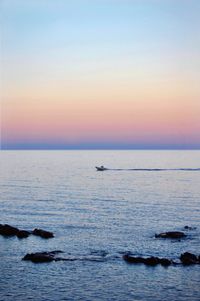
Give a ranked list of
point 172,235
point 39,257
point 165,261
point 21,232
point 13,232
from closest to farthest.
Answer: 1. point 165,261
2. point 39,257
3. point 172,235
4. point 21,232
5. point 13,232

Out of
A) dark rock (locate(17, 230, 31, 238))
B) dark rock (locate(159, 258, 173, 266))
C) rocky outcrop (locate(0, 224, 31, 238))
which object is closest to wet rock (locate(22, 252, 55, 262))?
dark rock (locate(17, 230, 31, 238))

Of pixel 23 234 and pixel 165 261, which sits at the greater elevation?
pixel 23 234

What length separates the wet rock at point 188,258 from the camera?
47388 mm

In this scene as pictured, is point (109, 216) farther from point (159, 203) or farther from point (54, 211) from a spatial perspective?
point (159, 203)

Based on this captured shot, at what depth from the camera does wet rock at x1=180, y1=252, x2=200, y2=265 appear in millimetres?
47388

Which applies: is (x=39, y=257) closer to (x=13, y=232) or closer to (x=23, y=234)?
(x=23, y=234)

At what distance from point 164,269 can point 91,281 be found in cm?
898

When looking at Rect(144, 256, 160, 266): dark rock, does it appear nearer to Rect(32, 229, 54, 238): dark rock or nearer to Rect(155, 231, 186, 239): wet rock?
Answer: Rect(155, 231, 186, 239): wet rock

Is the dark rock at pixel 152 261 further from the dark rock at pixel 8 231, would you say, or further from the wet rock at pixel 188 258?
the dark rock at pixel 8 231

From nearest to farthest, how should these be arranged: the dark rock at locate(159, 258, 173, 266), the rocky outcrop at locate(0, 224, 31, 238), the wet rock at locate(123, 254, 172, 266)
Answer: the dark rock at locate(159, 258, 173, 266), the wet rock at locate(123, 254, 172, 266), the rocky outcrop at locate(0, 224, 31, 238)

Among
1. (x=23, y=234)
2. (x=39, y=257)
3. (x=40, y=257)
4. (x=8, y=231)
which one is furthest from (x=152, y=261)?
(x=8, y=231)

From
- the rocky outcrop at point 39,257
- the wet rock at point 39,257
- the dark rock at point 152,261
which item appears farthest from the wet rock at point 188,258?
the wet rock at point 39,257

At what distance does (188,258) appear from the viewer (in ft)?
158

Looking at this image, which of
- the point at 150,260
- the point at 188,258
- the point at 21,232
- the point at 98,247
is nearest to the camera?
the point at 150,260
